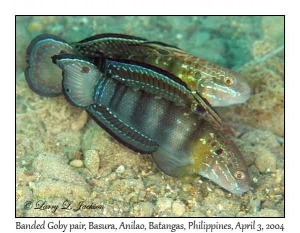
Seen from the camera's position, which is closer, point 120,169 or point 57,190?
point 57,190

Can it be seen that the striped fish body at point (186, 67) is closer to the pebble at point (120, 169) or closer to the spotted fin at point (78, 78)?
the spotted fin at point (78, 78)

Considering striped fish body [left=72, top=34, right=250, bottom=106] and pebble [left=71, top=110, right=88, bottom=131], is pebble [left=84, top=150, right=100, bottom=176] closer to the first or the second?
pebble [left=71, top=110, right=88, bottom=131]

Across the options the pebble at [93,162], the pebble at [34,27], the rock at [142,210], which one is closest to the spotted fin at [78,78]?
the pebble at [93,162]

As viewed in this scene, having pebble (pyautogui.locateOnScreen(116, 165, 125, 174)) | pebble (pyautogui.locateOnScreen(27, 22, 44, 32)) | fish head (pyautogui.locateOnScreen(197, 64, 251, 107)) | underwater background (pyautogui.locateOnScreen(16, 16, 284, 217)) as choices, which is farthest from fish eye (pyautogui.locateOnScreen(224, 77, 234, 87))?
pebble (pyautogui.locateOnScreen(27, 22, 44, 32))

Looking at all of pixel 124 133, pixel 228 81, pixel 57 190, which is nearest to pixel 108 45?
pixel 124 133

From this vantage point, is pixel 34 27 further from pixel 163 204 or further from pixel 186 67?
pixel 163 204
